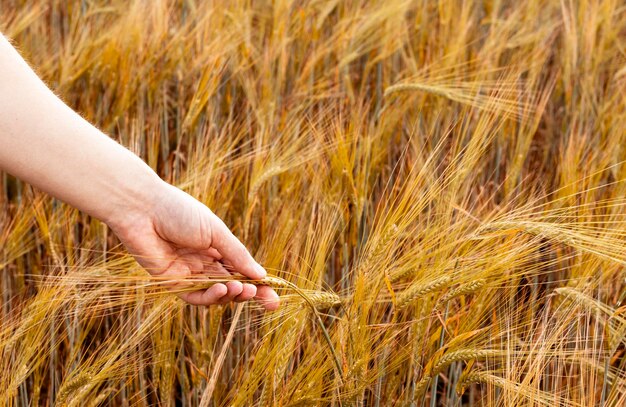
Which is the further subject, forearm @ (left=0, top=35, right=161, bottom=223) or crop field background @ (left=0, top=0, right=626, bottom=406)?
crop field background @ (left=0, top=0, right=626, bottom=406)

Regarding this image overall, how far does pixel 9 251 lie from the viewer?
1.55 metres

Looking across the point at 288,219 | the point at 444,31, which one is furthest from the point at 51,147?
the point at 444,31

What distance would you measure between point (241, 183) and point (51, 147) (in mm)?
736

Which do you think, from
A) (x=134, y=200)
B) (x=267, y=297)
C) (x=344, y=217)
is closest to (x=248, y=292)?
(x=267, y=297)

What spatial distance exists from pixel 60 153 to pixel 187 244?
193 mm

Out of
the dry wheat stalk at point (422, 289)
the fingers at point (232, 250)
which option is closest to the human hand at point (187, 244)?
the fingers at point (232, 250)

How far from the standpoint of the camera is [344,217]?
5.03ft

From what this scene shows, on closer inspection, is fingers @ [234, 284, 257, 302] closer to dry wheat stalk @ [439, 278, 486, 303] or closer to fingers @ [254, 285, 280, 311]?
fingers @ [254, 285, 280, 311]

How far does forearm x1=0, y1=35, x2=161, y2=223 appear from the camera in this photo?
100cm

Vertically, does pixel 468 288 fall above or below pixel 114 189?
below

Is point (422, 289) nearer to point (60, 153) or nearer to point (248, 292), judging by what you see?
point (248, 292)

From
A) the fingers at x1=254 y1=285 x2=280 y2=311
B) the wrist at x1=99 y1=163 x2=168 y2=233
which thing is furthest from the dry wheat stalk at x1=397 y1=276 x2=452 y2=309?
the wrist at x1=99 y1=163 x2=168 y2=233

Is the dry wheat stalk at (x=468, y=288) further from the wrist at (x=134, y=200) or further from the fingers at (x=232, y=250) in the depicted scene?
the wrist at (x=134, y=200)

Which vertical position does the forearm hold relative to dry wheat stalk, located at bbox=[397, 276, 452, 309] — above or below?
above
